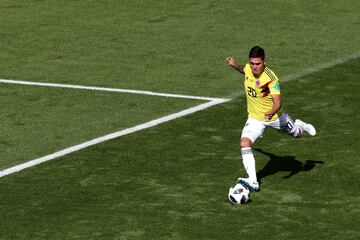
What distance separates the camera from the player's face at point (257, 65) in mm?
19578

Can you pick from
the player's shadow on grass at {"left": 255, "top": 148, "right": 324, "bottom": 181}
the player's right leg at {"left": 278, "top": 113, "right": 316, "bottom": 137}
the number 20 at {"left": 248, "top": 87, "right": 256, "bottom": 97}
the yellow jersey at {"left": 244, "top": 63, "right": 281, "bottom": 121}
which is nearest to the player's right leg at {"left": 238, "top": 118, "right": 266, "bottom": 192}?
the yellow jersey at {"left": 244, "top": 63, "right": 281, "bottom": 121}

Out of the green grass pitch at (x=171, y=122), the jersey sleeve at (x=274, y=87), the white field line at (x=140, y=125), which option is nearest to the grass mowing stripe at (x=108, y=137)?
the white field line at (x=140, y=125)

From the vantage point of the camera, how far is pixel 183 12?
33656 mm

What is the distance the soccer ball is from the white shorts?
0.93m

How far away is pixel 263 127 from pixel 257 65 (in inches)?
38.6

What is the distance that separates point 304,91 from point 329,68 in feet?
6.92

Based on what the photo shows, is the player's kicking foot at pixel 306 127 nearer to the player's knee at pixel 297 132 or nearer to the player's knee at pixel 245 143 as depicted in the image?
→ the player's knee at pixel 297 132

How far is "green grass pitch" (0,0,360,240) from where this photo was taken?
60.5ft

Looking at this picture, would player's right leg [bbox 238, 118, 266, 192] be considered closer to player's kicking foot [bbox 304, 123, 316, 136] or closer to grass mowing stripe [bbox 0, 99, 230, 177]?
player's kicking foot [bbox 304, 123, 316, 136]

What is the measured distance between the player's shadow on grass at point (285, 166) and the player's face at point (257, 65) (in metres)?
1.80

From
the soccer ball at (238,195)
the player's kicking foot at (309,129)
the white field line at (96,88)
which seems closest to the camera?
the soccer ball at (238,195)

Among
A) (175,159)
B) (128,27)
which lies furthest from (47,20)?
(175,159)

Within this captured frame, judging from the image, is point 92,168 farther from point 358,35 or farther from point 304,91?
point 358,35

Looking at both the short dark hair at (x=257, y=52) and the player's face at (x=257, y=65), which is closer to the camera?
the short dark hair at (x=257, y=52)
